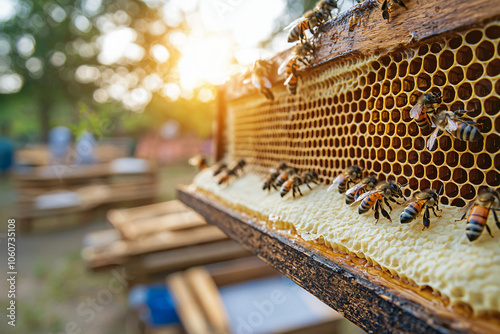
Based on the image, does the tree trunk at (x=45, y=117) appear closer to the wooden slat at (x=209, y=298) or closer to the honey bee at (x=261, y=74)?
the wooden slat at (x=209, y=298)

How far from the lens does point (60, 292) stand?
23.6 feet

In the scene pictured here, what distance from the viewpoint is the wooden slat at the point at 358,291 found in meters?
0.77

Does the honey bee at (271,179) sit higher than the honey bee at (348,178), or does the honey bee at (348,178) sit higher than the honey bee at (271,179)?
the honey bee at (348,178)

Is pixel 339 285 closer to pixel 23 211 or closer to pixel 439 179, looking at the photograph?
pixel 439 179

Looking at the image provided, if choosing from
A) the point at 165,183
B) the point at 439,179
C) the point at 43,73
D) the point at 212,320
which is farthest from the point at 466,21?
the point at 43,73

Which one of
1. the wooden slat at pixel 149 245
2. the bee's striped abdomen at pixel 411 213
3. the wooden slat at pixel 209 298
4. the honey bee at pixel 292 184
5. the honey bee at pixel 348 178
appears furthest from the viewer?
the wooden slat at pixel 149 245

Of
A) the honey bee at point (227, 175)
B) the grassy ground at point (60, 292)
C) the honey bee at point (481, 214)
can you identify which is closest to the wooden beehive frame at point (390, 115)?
the honey bee at point (481, 214)

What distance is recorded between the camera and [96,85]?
752 inches

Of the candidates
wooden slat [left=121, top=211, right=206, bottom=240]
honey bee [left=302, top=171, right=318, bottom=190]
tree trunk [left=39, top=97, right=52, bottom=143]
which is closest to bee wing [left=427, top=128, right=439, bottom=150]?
honey bee [left=302, top=171, right=318, bottom=190]

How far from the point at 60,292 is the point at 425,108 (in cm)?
841

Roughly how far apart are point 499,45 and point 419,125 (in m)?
0.34

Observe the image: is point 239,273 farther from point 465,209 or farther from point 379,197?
point 465,209

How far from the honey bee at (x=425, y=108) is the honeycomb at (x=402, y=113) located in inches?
2.2

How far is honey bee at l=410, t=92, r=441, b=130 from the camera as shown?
3.75ft
